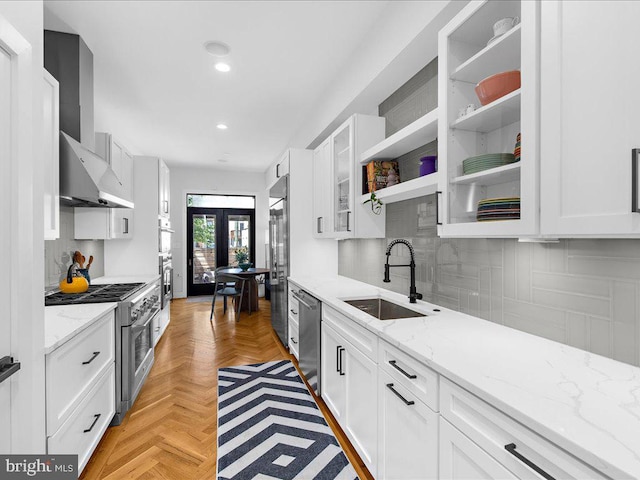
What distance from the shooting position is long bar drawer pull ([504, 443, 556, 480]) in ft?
2.59

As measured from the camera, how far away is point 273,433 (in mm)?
2178

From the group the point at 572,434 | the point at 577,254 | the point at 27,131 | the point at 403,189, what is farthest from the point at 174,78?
the point at 572,434

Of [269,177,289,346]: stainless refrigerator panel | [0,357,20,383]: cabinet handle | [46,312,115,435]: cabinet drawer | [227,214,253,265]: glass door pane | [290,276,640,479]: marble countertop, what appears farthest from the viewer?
[227,214,253,265]: glass door pane

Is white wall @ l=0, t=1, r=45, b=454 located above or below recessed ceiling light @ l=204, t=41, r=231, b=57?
below

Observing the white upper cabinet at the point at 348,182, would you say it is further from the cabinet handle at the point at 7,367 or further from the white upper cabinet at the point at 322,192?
the cabinet handle at the point at 7,367

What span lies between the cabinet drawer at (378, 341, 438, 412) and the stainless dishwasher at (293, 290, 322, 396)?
3.45 ft

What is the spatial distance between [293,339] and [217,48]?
2.77 meters

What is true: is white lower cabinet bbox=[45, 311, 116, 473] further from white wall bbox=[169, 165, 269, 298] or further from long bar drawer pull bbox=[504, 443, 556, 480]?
white wall bbox=[169, 165, 269, 298]

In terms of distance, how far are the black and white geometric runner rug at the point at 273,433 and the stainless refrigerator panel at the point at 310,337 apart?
15 centimetres

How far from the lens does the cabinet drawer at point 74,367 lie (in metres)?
1.49

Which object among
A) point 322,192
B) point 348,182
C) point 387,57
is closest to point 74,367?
point 348,182

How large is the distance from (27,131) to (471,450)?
1.85 meters

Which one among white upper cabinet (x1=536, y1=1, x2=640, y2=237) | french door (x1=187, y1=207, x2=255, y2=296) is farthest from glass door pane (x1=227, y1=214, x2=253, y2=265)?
white upper cabinet (x1=536, y1=1, x2=640, y2=237)

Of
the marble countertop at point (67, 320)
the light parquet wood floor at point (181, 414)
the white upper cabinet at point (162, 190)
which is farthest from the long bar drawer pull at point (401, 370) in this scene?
the white upper cabinet at point (162, 190)
